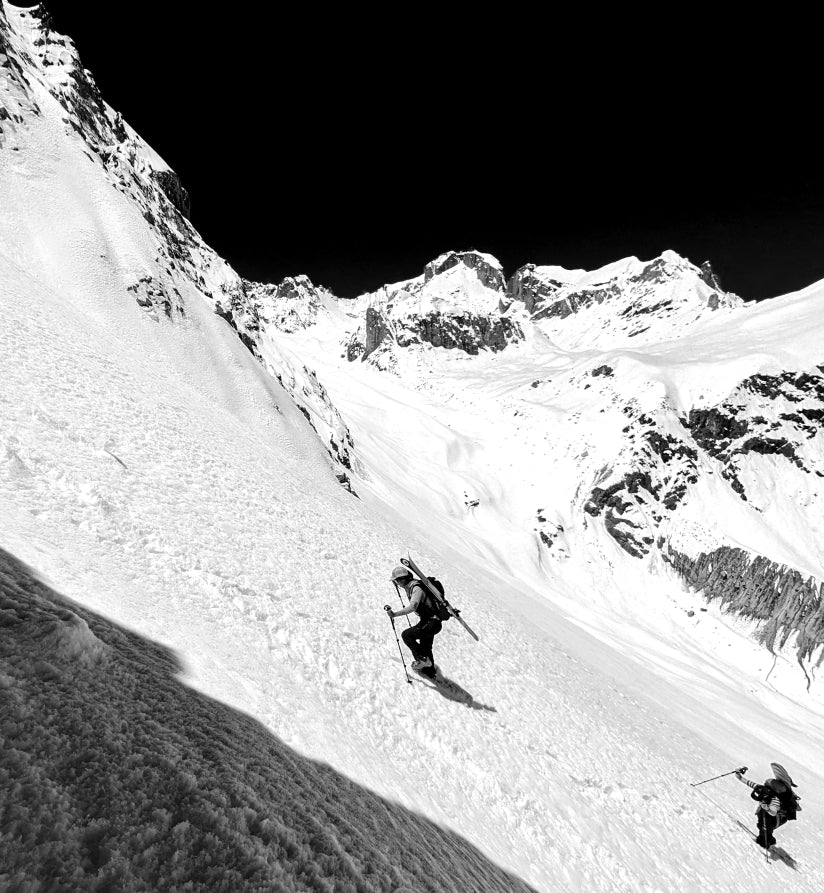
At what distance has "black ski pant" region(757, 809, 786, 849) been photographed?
10.4 m

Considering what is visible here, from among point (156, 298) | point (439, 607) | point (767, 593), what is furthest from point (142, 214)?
point (767, 593)

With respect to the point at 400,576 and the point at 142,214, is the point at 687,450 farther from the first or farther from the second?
the point at 400,576

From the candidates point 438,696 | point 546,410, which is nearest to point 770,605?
point 546,410

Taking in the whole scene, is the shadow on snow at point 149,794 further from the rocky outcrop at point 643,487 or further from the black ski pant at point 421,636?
the rocky outcrop at point 643,487

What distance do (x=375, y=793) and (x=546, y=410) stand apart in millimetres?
97422

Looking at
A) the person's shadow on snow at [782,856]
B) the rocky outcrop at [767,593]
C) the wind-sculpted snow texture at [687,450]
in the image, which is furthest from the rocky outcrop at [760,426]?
the person's shadow on snow at [782,856]

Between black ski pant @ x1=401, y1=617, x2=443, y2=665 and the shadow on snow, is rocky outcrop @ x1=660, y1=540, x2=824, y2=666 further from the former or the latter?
the shadow on snow

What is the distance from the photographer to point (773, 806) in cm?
1026

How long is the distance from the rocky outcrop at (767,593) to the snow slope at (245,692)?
51.1 m

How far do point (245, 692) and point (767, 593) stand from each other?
267 feet

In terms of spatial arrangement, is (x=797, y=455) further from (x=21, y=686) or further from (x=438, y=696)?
(x=21, y=686)

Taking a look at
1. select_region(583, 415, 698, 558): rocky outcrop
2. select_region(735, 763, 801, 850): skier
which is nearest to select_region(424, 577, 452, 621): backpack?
select_region(735, 763, 801, 850): skier

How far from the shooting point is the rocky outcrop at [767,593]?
65375 mm

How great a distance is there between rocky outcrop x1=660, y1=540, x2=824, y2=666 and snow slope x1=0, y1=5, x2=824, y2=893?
51065 millimetres
